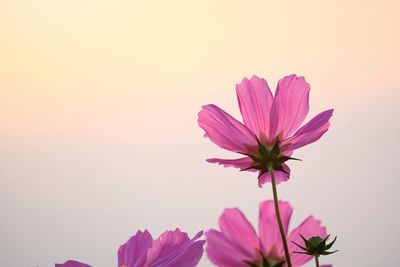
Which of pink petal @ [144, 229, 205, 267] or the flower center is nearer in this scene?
pink petal @ [144, 229, 205, 267]

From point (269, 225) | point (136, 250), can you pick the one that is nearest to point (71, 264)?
point (136, 250)

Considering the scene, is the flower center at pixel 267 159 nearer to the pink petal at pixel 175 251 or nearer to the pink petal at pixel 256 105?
the pink petal at pixel 256 105

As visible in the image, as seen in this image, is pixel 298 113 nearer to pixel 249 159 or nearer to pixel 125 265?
pixel 249 159

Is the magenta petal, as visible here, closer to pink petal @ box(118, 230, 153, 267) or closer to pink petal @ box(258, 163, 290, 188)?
pink petal @ box(118, 230, 153, 267)

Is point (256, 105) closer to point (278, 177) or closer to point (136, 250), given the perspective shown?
point (278, 177)

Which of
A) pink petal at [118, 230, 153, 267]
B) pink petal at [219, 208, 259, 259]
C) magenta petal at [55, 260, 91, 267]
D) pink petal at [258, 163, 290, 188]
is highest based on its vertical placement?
pink petal at [258, 163, 290, 188]

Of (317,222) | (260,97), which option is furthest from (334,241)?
(260,97)

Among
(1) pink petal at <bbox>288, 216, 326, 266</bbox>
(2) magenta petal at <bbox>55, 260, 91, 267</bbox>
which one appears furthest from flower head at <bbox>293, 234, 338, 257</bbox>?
(2) magenta petal at <bbox>55, 260, 91, 267</bbox>
